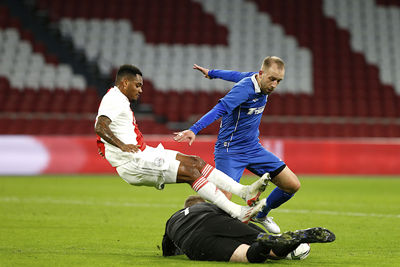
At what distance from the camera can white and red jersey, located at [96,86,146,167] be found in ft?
22.1

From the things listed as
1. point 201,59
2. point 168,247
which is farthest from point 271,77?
point 201,59

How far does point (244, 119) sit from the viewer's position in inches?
315

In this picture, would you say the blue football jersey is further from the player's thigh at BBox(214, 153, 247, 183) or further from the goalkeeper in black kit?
the goalkeeper in black kit

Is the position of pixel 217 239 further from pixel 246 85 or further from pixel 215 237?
pixel 246 85

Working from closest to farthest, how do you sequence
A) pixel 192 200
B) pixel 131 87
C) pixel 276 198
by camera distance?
1. pixel 192 200
2. pixel 131 87
3. pixel 276 198

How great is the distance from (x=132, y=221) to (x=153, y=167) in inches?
116

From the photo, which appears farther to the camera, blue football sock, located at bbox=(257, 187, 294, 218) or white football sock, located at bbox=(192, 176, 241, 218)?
blue football sock, located at bbox=(257, 187, 294, 218)

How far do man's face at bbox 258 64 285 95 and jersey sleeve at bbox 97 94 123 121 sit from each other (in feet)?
6.00

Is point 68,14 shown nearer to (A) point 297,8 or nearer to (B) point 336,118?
(A) point 297,8

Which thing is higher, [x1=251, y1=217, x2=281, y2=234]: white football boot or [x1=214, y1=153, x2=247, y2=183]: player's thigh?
[x1=214, y1=153, x2=247, y2=183]: player's thigh

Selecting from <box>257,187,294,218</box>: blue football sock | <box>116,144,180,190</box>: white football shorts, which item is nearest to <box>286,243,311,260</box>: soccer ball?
<box>116,144,180,190</box>: white football shorts

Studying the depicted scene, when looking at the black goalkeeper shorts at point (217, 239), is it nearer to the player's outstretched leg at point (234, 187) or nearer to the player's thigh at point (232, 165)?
the player's outstretched leg at point (234, 187)

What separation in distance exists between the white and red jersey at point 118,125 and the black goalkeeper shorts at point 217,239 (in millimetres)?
1172

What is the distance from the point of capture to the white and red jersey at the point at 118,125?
22.1 feet
